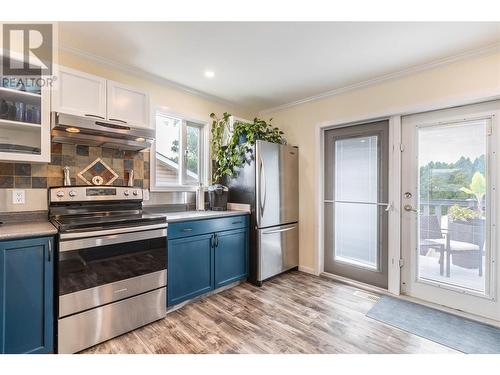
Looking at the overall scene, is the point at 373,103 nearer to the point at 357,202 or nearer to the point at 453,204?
the point at 357,202

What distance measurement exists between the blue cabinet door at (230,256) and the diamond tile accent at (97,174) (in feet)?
4.13

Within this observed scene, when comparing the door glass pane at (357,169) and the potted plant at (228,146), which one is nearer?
the door glass pane at (357,169)

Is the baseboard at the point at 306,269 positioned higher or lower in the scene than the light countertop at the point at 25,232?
lower

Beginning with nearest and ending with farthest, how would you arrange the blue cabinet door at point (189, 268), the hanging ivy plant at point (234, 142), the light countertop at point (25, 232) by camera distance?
the light countertop at point (25, 232)
the blue cabinet door at point (189, 268)
the hanging ivy plant at point (234, 142)

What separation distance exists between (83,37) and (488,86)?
11.7 ft

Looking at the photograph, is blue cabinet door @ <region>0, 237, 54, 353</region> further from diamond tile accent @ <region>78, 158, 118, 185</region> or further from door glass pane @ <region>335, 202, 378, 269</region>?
door glass pane @ <region>335, 202, 378, 269</region>

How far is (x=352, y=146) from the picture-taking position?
10.1 ft

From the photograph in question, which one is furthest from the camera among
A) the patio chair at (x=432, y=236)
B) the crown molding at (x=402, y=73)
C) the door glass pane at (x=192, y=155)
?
the door glass pane at (x=192, y=155)

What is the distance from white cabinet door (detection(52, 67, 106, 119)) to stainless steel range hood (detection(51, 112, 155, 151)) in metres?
0.13

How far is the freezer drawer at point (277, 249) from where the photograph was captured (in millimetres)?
2952

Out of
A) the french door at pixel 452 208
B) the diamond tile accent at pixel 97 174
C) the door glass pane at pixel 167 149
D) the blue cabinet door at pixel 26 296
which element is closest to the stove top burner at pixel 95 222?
the blue cabinet door at pixel 26 296

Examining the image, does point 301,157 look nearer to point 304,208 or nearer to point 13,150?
point 304,208

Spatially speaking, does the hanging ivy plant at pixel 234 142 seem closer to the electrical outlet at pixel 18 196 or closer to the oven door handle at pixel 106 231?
the oven door handle at pixel 106 231
